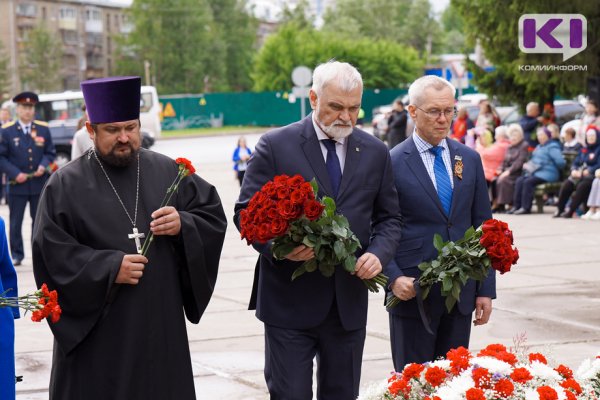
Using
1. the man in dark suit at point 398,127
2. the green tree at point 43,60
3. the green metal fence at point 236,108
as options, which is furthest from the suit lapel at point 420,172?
the green tree at point 43,60

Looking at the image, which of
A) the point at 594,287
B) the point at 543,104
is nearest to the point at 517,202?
the point at 543,104

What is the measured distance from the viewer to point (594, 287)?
10719 mm

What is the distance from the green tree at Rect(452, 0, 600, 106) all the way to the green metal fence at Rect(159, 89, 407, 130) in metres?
42.3

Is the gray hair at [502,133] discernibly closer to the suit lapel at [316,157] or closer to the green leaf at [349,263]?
the suit lapel at [316,157]

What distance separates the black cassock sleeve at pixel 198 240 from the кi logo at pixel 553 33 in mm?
15085

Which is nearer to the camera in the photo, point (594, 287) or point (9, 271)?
point (9, 271)

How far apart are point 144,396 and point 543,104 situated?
18.1 m

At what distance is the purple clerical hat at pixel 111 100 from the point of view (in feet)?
15.5

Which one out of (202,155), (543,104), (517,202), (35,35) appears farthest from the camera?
(35,35)

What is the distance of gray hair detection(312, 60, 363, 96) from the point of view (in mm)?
4867

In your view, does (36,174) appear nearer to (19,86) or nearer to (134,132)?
(134,132)

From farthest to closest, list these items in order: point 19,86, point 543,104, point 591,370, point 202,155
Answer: point 19,86 < point 202,155 < point 543,104 < point 591,370

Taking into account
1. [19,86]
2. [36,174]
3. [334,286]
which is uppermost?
[334,286]

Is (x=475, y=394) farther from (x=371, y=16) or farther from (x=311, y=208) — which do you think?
(x=371, y=16)
